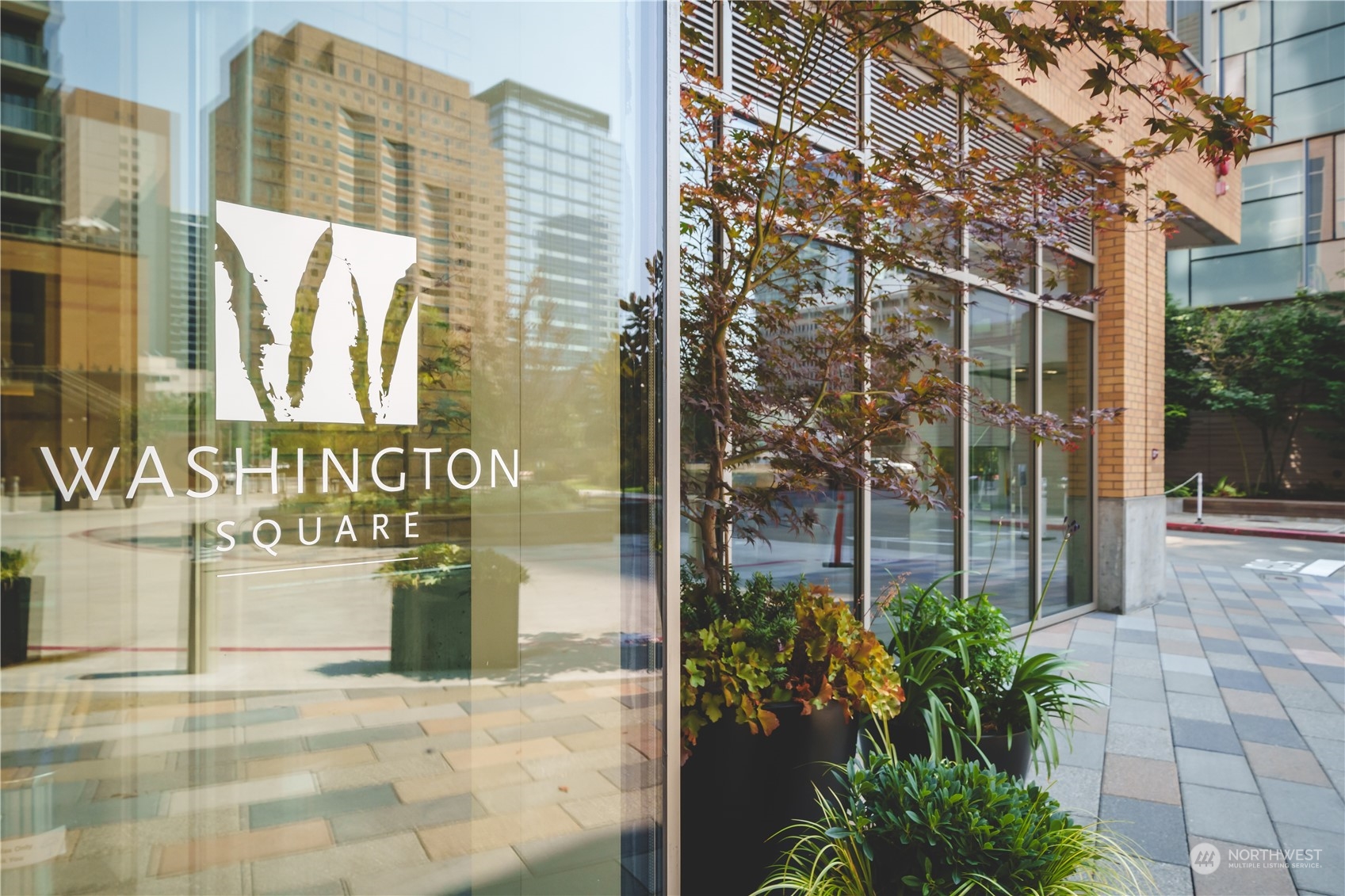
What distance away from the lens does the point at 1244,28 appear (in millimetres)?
23891

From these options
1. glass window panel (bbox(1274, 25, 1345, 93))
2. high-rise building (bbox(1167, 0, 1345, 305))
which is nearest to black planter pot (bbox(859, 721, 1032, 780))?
high-rise building (bbox(1167, 0, 1345, 305))

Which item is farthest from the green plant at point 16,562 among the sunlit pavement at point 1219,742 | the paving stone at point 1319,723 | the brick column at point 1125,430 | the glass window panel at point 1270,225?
the glass window panel at point 1270,225

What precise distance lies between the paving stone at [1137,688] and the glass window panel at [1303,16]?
2630 cm

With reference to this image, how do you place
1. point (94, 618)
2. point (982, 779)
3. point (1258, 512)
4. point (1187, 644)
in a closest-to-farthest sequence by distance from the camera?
point (94, 618), point (982, 779), point (1187, 644), point (1258, 512)

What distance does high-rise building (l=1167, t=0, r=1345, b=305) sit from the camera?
22.9 metres

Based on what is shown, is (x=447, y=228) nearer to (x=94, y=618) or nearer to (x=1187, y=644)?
(x=94, y=618)

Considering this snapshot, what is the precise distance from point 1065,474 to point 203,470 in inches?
315

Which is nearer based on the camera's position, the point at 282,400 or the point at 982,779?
the point at 282,400

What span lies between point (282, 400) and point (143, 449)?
26 centimetres

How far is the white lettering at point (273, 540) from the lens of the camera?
162 cm

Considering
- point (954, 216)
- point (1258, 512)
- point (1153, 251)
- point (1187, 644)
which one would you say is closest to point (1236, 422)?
point (1258, 512)

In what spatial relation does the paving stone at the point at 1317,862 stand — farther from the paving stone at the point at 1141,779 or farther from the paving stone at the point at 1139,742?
the paving stone at the point at 1139,742

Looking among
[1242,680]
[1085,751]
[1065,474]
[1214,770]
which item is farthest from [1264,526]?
[1085,751]

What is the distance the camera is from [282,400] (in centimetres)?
162
